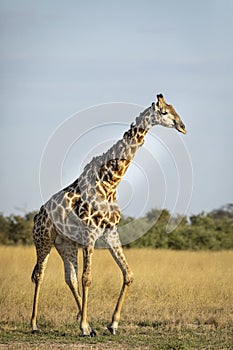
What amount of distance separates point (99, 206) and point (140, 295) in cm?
388

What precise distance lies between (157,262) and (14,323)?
9.37 metres

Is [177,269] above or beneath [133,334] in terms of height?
above

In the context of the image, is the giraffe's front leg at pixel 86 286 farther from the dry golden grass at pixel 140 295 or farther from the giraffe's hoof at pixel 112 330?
the dry golden grass at pixel 140 295

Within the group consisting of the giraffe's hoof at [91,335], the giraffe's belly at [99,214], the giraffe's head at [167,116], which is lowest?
the giraffe's hoof at [91,335]

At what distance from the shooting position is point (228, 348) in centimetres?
839

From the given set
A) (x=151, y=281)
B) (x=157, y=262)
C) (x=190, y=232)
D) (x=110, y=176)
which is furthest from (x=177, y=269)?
(x=190, y=232)

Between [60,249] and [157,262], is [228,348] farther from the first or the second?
[157,262]

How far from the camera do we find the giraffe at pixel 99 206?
941cm

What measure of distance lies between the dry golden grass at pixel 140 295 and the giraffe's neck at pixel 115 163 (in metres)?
2.25

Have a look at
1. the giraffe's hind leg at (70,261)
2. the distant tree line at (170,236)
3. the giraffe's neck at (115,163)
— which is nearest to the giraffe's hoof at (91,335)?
the giraffe's hind leg at (70,261)

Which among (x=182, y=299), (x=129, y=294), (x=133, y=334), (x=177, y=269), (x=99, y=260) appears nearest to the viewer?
(x=133, y=334)

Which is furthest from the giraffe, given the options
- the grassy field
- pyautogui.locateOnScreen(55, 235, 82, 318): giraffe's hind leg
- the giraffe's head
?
the grassy field

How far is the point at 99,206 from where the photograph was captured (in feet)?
31.0

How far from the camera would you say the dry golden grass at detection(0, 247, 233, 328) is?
1075cm
